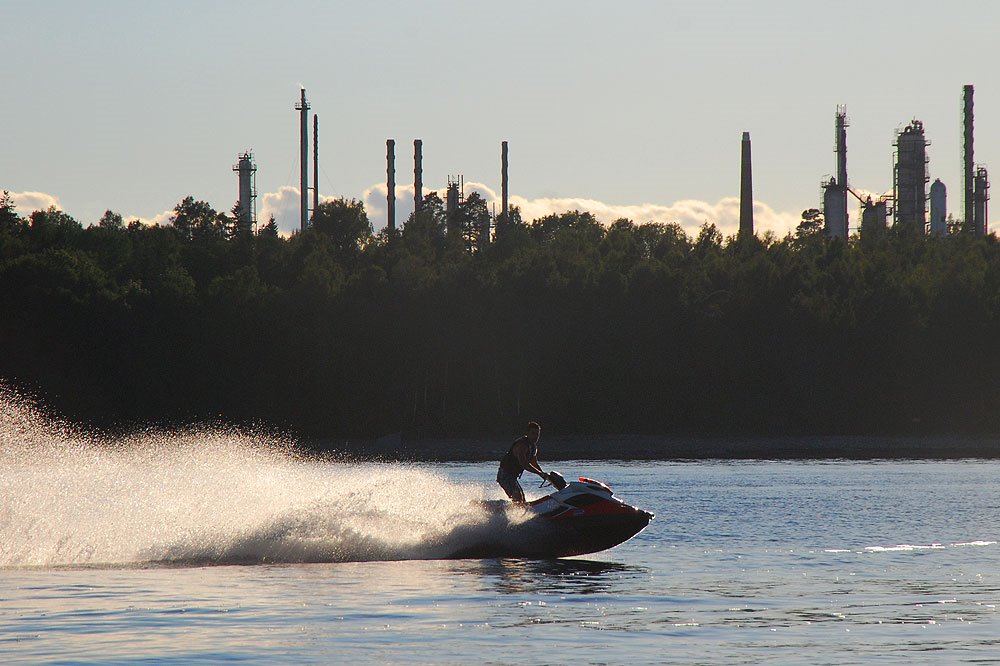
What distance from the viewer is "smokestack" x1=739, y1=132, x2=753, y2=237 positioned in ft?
364

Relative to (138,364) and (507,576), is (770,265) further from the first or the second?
(507,576)

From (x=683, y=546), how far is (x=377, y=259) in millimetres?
80198

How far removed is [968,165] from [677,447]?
3810cm

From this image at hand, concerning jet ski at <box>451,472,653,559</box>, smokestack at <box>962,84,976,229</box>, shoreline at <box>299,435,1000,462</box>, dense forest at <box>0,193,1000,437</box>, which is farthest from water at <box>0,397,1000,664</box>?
smokestack at <box>962,84,976,229</box>

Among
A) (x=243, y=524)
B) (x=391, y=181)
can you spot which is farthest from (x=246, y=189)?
(x=243, y=524)

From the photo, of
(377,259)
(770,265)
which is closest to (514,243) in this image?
(377,259)

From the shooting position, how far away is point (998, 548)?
3036 centimetres

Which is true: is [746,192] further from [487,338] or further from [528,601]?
[528,601]

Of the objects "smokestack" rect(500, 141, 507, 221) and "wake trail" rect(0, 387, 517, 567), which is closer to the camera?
"wake trail" rect(0, 387, 517, 567)

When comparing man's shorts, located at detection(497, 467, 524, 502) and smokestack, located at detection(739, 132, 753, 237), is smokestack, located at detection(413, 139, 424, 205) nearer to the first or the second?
smokestack, located at detection(739, 132, 753, 237)

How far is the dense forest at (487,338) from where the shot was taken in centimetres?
9125

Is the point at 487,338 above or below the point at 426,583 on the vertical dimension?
above

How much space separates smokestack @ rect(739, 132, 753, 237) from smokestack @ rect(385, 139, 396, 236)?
81.7 feet

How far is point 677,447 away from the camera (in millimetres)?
93125
